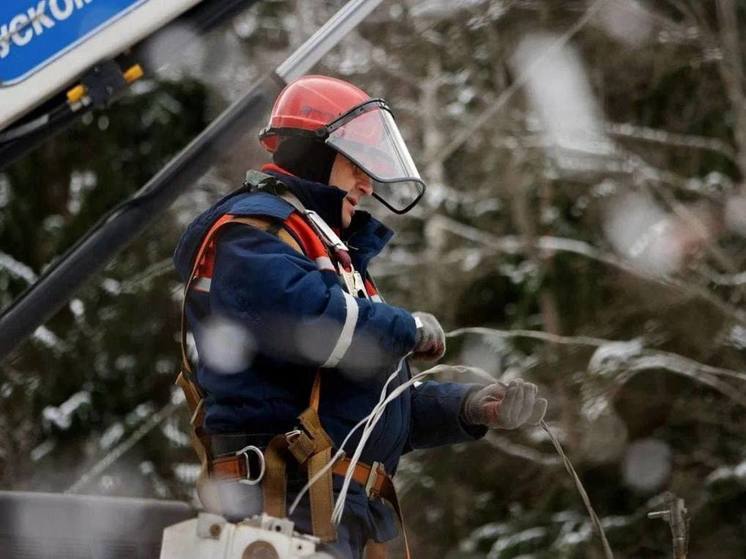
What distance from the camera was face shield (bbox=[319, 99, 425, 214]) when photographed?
373 centimetres

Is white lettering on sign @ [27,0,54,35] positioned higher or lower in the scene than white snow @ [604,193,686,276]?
higher

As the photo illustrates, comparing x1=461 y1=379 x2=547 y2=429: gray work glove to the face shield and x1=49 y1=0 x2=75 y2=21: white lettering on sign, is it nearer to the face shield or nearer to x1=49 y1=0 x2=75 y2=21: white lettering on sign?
the face shield

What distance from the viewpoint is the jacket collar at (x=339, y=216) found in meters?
3.67

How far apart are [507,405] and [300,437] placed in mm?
486

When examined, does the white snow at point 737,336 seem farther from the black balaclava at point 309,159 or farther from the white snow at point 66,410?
the black balaclava at point 309,159

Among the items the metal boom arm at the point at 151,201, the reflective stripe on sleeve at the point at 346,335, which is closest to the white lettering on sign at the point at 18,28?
the metal boom arm at the point at 151,201

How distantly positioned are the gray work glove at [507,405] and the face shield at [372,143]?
0.57 meters

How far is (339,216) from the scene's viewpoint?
3748 mm

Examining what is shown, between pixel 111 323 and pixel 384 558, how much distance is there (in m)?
6.52

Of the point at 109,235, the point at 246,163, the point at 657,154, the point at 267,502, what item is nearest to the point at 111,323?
the point at 246,163

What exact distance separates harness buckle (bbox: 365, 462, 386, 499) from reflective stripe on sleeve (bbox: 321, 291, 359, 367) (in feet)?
1.13

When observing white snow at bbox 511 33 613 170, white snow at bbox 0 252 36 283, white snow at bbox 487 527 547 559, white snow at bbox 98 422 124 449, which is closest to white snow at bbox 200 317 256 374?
white snow at bbox 487 527 547 559

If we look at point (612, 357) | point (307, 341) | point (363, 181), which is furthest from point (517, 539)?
point (307, 341)

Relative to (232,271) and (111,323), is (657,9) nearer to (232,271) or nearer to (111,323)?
(111,323)
